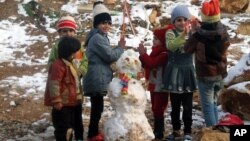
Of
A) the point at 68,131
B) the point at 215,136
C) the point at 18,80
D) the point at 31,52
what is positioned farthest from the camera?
the point at 31,52

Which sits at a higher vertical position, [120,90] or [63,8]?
[63,8]

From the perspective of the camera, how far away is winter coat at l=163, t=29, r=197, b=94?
5859mm

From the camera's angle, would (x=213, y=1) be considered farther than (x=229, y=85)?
No

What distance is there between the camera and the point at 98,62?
6.01 metres

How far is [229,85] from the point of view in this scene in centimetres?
729

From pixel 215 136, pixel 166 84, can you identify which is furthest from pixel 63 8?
pixel 215 136

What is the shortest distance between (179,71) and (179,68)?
36mm

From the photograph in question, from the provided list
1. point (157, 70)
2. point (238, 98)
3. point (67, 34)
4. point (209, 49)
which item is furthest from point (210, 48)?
point (67, 34)

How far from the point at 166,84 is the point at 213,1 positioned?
113 cm

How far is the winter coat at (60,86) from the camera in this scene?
545cm

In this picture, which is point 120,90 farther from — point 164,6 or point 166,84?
point 164,6

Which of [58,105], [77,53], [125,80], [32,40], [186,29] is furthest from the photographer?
[32,40]

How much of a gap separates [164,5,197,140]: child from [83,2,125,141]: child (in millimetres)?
630

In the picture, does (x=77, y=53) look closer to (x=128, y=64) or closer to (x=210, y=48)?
(x=128, y=64)
